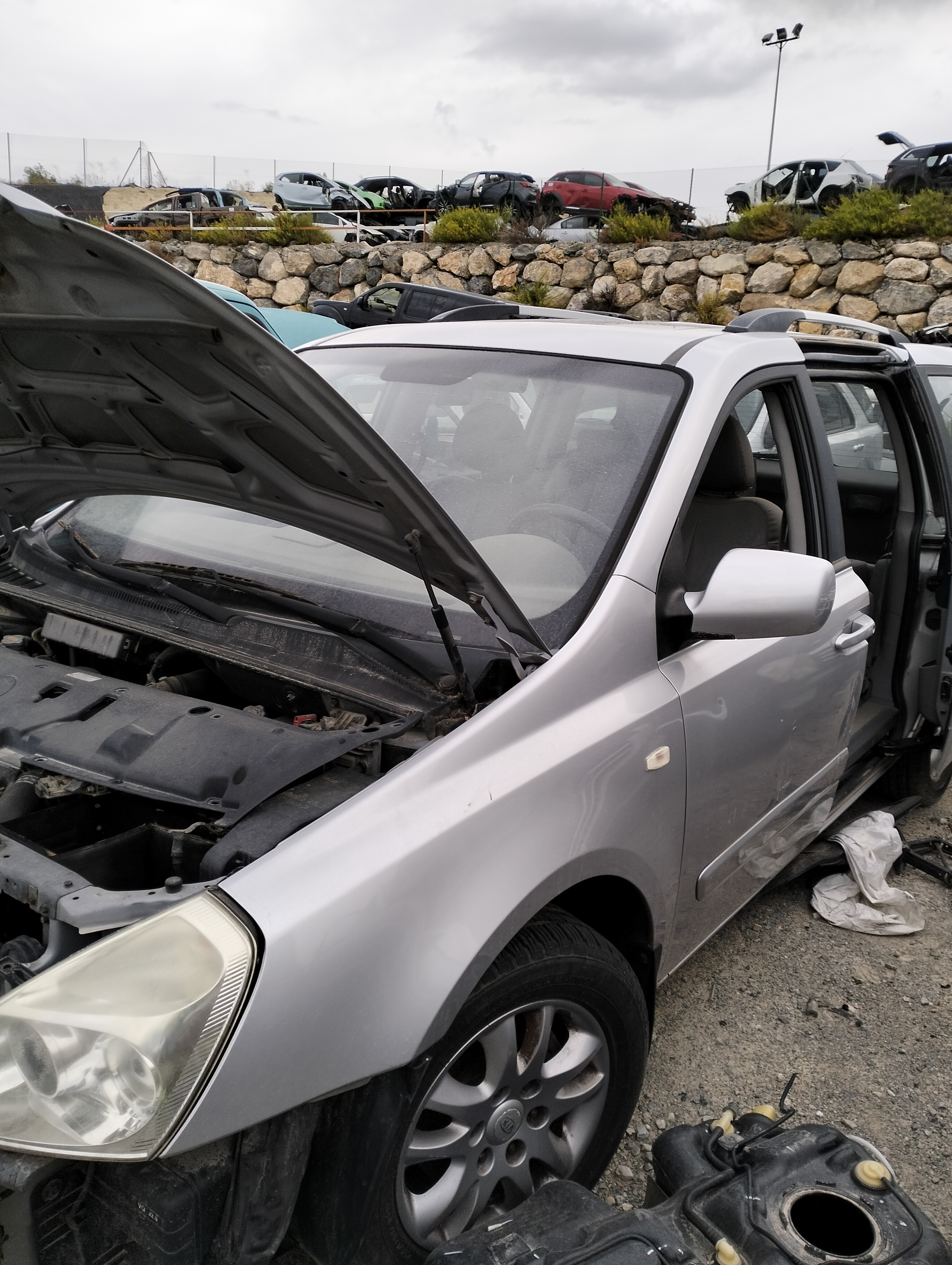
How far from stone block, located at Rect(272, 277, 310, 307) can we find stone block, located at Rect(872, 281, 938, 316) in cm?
1143

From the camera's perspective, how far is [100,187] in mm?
33250

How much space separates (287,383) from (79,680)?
979mm

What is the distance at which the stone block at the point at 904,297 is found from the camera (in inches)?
580

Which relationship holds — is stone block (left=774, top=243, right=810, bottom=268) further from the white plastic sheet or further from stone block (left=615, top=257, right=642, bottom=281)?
the white plastic sheet

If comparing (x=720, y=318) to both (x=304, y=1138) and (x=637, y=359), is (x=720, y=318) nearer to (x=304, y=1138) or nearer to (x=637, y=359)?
(x=637, y=359)

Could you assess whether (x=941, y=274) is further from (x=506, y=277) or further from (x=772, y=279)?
(x=506, y=277)

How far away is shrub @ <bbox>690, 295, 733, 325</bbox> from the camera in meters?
16.2

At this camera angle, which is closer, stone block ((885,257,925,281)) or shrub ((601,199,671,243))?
stone block ((885,257,925,281))

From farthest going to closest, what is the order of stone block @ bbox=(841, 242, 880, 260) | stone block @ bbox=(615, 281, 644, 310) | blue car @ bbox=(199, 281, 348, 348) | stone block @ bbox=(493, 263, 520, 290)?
stone block @ bbox=(493, 263, 520, 290), stone block @ bbox=(615, 281, 644, 310), stone block @ bbox=(841, 242, 880, 260), blue car @ bbox=(199, 281, 348, 348)

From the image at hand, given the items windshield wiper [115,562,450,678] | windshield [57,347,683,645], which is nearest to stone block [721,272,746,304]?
windshield [57,347,683,645]

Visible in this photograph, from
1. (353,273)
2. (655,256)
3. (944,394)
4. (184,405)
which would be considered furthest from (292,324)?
(353,273)

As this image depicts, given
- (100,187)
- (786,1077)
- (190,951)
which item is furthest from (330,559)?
(100,187)

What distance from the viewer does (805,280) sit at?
15977 millimetres

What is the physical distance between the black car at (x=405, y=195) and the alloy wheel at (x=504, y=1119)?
26.1 m
